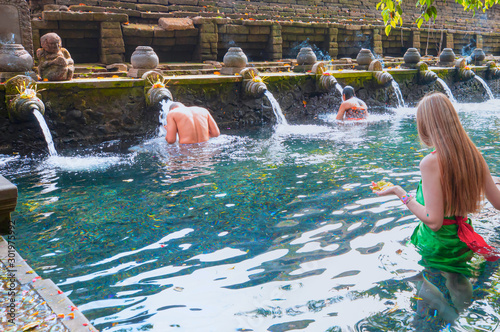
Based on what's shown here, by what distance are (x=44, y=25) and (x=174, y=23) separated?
331 cm

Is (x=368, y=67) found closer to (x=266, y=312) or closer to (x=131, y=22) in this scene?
(x=131, y=22)

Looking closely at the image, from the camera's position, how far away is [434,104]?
2.80 metres

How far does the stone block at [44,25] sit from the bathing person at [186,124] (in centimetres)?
516

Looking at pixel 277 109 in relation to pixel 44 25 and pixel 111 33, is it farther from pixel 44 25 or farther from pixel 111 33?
pixel 44 25

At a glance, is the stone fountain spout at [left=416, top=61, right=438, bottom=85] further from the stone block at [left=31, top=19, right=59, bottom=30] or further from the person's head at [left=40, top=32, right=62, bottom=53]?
the person's head at [left=40, top=32, right=62, bottom=53]

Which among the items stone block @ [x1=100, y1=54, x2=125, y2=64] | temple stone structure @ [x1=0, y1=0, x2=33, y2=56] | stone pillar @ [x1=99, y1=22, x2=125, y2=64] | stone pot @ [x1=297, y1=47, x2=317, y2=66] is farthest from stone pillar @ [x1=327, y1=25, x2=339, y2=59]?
temple stone structure @ [x1=0, y1=0, x2=33, y2=56]

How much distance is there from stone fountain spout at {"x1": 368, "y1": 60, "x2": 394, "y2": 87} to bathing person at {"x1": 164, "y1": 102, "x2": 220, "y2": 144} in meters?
6.72

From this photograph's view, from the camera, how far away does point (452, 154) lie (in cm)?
279

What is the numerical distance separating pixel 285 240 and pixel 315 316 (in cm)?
117

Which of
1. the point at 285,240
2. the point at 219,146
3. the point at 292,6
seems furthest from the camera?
the point at 292,6

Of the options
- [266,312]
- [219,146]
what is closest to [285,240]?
[266,312]

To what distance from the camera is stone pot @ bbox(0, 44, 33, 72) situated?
301 inches

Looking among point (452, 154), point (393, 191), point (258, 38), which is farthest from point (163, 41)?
point (452, 154)

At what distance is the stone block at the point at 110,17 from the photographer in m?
11.2
